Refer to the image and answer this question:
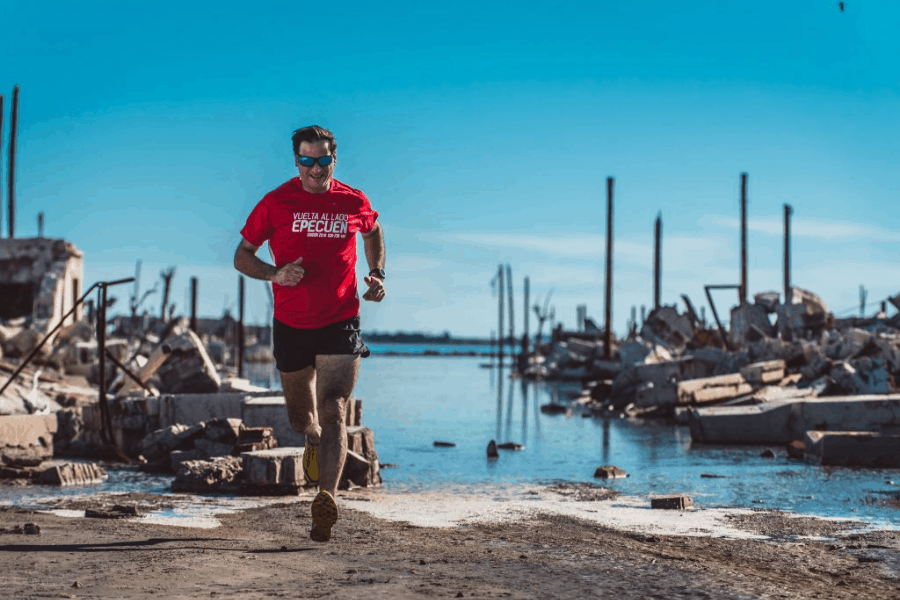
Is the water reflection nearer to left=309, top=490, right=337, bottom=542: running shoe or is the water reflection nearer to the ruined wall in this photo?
left=309, top=490, right=337, bottom=542: running shoe

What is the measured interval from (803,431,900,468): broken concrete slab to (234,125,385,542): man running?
6.98 meters

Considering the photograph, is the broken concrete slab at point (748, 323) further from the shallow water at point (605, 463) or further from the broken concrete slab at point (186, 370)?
the broken concrete slab at point (186, 370)

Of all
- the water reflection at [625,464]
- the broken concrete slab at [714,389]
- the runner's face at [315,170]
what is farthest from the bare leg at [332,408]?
the broken concrete slab at [714,389]

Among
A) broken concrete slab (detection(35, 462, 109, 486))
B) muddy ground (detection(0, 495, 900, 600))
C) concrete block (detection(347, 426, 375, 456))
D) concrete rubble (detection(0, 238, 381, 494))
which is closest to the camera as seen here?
muddy ground (detection(0, 495, 900, 600))

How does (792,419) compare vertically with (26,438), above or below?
above

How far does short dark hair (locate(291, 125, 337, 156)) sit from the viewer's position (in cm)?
515

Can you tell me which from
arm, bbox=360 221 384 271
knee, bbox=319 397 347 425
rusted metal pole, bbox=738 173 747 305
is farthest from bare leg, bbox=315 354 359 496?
rusted metal pole, bbox=738 173 747 305

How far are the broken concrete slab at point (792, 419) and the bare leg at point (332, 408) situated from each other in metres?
9.31

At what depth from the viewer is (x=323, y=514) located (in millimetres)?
4961

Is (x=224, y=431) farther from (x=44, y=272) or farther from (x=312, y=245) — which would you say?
(x=44, y=272)

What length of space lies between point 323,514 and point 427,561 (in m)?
0.67

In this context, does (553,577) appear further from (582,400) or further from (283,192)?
(582,400)

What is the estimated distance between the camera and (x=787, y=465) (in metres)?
10.8

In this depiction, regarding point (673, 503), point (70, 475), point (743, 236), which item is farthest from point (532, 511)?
point (743, 236)
